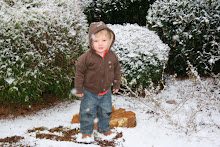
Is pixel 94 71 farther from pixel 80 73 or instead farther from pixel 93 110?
pixel 93 110

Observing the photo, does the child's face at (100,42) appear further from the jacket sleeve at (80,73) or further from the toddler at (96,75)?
the jacket sleeve at (80,73)

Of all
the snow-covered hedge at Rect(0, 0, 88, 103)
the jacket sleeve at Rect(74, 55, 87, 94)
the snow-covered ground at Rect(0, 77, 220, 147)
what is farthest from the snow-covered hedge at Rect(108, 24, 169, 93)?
the jacket sleeve at Rect(74, 55, 87, 94)

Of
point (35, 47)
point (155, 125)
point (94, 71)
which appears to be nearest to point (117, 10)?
point (35, 47)

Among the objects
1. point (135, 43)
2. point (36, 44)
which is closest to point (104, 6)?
point (135, 43)

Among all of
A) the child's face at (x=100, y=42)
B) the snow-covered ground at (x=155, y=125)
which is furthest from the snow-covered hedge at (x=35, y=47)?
the child's face at (x=100, y=42)

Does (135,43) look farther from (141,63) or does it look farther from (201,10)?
(201,10)

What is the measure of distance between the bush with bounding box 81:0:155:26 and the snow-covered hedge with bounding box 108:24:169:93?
6.72 ft

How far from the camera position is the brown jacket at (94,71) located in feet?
9.60

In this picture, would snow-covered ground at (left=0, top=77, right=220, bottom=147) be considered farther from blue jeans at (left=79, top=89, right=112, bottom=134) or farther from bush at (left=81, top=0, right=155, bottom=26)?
bush at (left=81, top=0, right=155, bottom=26)

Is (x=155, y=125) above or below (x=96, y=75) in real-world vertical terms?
below

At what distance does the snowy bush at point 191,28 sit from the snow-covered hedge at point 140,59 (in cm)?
50

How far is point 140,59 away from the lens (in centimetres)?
441

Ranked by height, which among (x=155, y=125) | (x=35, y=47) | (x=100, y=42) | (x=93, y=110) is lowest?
(x=155, y=125)

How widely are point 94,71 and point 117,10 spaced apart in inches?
151
